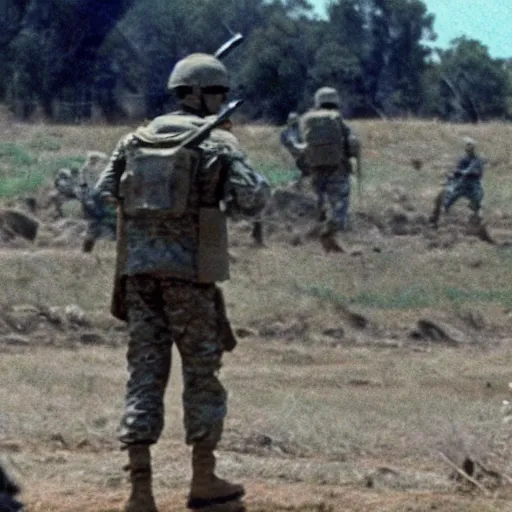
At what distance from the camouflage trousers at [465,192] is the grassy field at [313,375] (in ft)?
1.34

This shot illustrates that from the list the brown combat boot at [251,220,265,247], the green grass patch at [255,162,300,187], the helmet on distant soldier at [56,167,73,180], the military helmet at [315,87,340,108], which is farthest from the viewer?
the green grass patch at [255,162,300,187]

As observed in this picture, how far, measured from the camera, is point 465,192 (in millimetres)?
23406

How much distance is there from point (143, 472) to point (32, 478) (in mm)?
1278

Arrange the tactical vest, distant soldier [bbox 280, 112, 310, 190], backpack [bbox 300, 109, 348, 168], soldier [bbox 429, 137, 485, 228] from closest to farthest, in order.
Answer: the tactical vest
backpack [bbox 300, 109, 348, 168]
distant soldier [bbox 280, 112, 310, 190]
soldier [bbox 429, 137, 485, 228]

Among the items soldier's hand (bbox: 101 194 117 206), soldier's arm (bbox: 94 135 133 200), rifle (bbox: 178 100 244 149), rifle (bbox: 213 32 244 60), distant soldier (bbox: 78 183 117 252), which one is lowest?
distant soldier (bbox: 78 183 117 252)

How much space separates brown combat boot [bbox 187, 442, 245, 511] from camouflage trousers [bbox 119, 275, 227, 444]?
2.7 inches

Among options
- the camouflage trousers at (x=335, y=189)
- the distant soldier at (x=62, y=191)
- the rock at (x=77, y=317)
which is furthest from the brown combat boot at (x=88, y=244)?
the distant soldier at (x=62, y=191)

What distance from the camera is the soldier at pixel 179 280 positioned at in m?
7.41

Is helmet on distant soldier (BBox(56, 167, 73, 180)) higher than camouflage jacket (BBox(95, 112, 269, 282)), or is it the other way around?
camouflage jacket (BBox(95, 112, 269, 282))

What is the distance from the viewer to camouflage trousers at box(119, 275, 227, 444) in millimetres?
7434

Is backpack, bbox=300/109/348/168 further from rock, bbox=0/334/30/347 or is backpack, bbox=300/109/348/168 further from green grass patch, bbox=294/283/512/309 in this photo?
rock, bbox=0/334/30/347

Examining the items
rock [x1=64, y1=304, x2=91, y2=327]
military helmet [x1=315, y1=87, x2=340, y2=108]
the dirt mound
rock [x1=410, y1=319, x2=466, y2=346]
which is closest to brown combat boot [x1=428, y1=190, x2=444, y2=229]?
military helmet [x1=315, y1=87, x2=340, y2=108]

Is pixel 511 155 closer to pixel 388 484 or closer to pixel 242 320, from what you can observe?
pixel 242 320

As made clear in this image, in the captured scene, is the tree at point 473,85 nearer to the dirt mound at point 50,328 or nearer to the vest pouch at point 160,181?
the dirt mound at point 50,328
